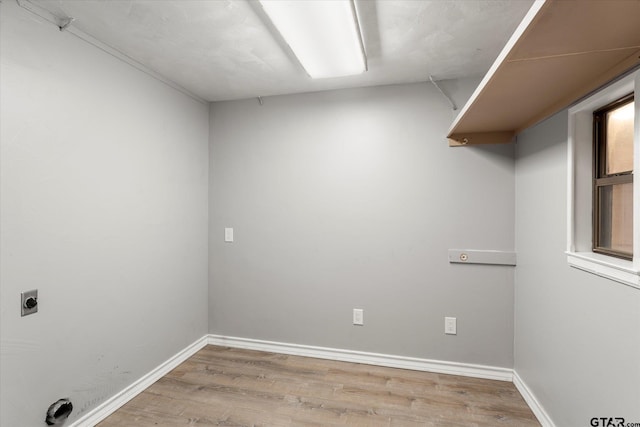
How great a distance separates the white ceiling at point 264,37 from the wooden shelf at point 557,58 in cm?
48

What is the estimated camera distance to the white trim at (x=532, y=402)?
182cm

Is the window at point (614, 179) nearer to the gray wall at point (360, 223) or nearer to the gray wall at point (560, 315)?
the gray wall at point (560, 315)

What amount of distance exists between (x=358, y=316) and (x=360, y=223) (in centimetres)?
85

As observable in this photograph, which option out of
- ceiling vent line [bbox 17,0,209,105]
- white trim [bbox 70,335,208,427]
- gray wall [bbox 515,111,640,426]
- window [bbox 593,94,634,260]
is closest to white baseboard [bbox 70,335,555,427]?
white trim [bbox 70,335,208,427]

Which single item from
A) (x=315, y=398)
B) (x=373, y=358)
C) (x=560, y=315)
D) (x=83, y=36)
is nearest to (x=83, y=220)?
(x=83, y=36)

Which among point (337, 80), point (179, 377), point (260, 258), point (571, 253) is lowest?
point (179, 377)

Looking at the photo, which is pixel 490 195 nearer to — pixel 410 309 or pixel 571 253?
pixel 571 253

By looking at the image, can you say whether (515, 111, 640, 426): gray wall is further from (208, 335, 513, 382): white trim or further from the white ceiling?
the white ceiling

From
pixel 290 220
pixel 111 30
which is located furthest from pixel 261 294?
pixel 111 30

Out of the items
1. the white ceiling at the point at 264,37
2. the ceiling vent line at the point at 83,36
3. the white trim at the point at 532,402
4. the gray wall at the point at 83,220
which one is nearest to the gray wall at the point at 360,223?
the white trim at the point at 532,402

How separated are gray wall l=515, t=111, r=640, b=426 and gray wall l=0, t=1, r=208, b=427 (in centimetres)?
281

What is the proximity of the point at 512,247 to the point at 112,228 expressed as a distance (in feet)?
9.96

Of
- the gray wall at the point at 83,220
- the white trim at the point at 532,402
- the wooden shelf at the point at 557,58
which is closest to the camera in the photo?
Answer: the wooden shelf at the point at 557,58

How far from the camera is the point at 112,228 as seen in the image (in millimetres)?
2020
